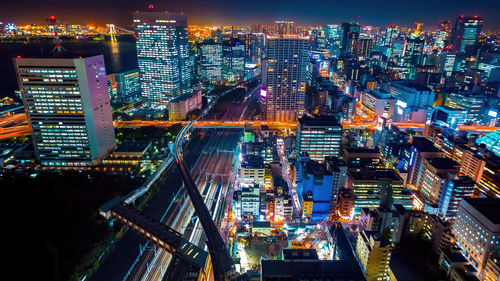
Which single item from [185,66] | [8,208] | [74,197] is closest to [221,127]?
[185,66]

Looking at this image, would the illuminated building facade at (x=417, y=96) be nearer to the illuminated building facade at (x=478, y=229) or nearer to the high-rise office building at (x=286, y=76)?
the high-rise office building at (x=286, y=76)

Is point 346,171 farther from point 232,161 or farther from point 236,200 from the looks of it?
point 232,161

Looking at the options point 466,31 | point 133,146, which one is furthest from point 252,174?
point 466,31

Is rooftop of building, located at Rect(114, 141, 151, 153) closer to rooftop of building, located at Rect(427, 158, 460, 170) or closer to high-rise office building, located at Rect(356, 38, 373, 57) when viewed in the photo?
rooftop of building, located at Rect(427, 158, 460, 170)

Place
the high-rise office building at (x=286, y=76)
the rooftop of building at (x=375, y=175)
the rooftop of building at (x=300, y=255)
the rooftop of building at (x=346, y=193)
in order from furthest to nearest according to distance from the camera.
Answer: the high-rise office building at (x=286, y=76) → the rooftop of building at (x=375, y=175) → the rooftop of building at (x=346, y=193) → the rooftop of building at (x=300, y=255)

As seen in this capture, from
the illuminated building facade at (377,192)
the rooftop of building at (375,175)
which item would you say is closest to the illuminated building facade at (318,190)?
the illuminated building facade at (377,192)

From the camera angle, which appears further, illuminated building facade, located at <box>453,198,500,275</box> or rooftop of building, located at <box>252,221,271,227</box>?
rooftop of building, located at <box>252,221,271,227</box>

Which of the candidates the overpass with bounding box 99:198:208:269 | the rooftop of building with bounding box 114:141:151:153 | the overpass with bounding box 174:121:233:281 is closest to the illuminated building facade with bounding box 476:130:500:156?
the overpass with bounding box 174:121:233:281
